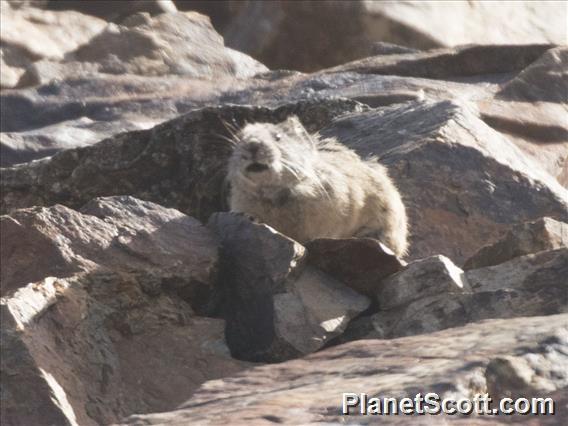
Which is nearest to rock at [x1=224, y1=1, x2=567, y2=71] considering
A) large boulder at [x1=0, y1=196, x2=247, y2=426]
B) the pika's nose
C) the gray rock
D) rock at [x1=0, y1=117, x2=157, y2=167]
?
the gray rock

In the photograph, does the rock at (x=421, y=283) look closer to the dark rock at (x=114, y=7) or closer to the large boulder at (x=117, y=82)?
the large boulder at (x=117, y=82)

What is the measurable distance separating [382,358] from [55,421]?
1411 millimetres

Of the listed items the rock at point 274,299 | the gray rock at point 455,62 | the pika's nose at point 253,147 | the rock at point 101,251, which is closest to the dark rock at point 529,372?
the rock at point 274,299

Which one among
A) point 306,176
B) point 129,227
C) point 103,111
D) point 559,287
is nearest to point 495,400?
point 559,287

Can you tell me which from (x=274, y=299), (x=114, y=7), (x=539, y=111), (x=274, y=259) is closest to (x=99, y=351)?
(x=274, y=299)

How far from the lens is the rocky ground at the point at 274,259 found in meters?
6.11

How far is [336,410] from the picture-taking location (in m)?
5.41

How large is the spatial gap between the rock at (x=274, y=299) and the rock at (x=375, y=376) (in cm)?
49

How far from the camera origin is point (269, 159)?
9633mm

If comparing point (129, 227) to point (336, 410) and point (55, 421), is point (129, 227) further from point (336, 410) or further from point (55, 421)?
point (336, 410)

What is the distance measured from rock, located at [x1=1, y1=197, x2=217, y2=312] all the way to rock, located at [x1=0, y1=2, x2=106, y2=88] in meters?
8.03

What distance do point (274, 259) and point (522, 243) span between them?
1.38 meters

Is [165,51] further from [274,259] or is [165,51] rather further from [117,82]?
[274,259]

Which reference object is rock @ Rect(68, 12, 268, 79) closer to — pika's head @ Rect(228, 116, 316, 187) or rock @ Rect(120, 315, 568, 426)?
pika's head @ Rect(228, 116, 316, 187)
